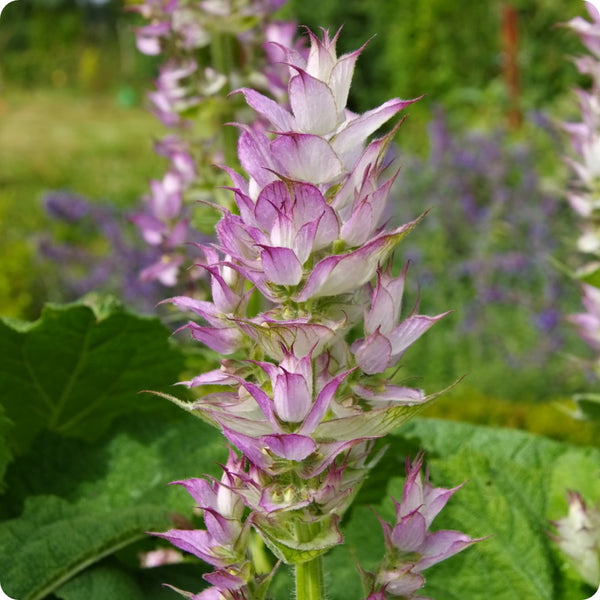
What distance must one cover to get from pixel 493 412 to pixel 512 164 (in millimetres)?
3345

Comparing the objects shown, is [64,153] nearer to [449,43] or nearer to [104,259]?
[449,43]

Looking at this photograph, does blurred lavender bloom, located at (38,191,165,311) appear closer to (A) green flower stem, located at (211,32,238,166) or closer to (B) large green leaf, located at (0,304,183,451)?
(A) green flower stem, located at (211,32,238,166)

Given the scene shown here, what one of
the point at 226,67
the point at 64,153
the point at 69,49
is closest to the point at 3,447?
the point at 226,67

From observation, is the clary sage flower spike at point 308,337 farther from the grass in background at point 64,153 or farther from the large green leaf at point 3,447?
the grass in background at point 64,153

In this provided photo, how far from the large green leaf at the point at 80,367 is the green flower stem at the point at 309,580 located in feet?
2.02

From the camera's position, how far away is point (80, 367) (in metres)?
1.37

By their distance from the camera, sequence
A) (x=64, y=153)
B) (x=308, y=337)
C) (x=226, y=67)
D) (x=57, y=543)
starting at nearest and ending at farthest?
(x=308, y=337), (x=57, y=543), (x=226, y=67), (x=64, y=153)

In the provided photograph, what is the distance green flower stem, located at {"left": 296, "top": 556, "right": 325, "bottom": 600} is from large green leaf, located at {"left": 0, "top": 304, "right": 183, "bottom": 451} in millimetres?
615

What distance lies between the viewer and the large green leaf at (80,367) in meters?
1.32

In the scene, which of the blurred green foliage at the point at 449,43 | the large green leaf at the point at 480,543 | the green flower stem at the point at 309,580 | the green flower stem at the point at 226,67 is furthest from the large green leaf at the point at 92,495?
the blurred green foliage at the point at 449,43

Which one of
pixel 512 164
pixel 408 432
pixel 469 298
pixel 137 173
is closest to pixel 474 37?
pixel 137 173

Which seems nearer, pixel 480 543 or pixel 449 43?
pixel 480 543

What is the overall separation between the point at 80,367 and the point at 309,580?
690 millimetres

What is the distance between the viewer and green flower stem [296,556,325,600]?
0.77 meters
